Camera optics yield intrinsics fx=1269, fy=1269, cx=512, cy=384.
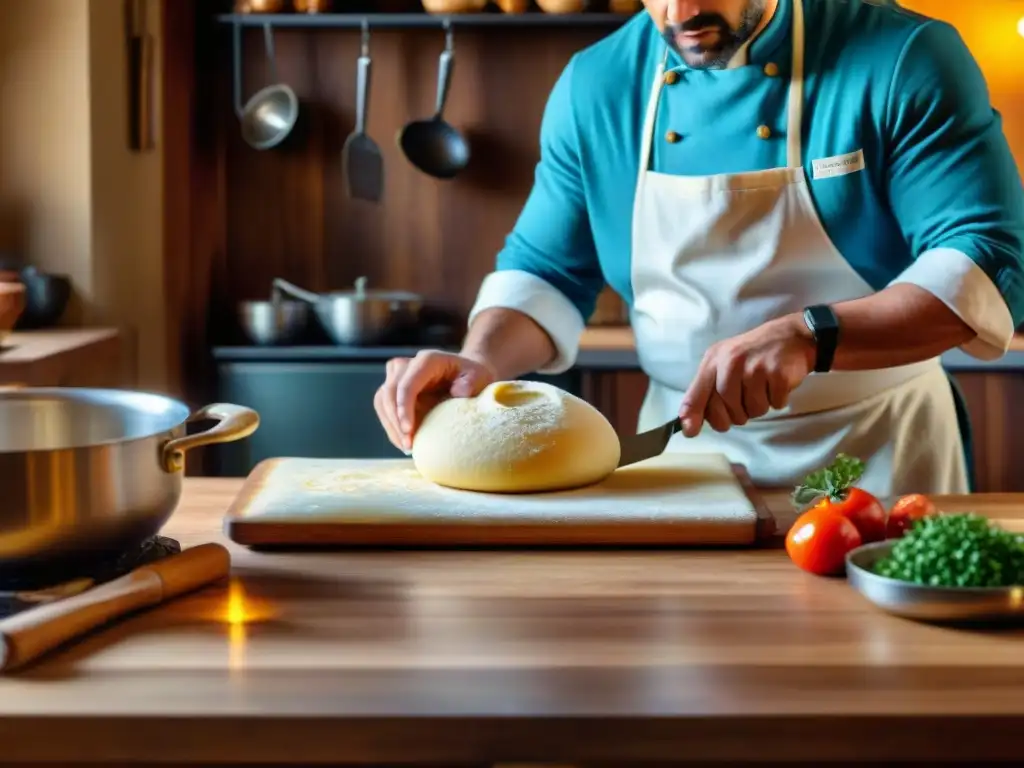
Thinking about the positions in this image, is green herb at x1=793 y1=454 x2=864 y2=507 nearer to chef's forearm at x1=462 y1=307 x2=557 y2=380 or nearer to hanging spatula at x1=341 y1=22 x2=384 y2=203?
chef's forearm at x1=462 y1=307 x2=557 y2=380

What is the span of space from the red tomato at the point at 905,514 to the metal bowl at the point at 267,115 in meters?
2.38

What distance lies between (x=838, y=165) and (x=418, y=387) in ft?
2.05

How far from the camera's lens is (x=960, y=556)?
92cm

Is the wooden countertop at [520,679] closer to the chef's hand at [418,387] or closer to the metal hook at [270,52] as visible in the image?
the chef's hand at [418,387]

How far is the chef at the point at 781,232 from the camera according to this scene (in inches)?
57.6

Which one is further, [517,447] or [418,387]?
[418,387]

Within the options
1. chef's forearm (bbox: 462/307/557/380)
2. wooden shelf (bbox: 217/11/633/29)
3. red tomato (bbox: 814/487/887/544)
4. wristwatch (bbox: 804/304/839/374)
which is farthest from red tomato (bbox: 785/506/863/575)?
wooden shelf (bbox: 217/11/633/29)

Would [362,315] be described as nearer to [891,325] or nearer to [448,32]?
[448,32]

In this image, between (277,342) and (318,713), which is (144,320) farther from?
(318,713)

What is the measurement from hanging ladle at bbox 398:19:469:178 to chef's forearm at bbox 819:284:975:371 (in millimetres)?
1879

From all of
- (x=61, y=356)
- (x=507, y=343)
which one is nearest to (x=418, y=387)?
(x=507, y=343)

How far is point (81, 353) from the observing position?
2.48 m

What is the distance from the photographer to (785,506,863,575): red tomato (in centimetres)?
106

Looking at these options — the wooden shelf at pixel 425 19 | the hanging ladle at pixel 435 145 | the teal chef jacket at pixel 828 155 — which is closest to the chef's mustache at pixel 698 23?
the teal chef jacket at pixel 828 155
